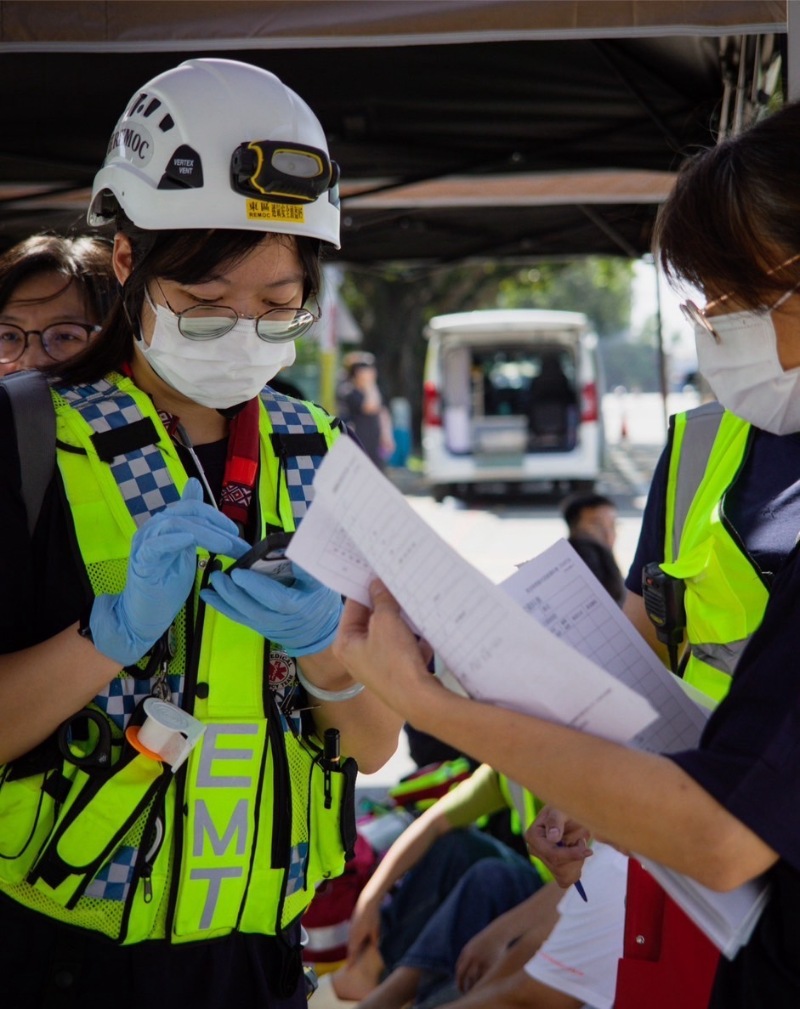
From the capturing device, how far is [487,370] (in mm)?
20203

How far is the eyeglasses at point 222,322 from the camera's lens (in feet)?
5.66

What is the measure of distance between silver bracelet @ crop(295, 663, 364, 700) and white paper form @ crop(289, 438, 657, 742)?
57 cm

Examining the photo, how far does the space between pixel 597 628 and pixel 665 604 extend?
0.36 m

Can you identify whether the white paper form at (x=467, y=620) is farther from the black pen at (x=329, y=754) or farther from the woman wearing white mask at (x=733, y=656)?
the black pen at (x=329, y=754)

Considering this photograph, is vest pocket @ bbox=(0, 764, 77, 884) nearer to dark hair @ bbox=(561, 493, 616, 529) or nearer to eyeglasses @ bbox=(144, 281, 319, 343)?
eyeglasses @ bbox=(144, 281, 319, 343)

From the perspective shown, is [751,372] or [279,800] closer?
[751,372]

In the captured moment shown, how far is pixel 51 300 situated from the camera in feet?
7.91

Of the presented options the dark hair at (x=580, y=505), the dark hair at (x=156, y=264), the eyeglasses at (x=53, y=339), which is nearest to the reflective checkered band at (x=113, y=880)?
the dark hair at (x=156, y=264)

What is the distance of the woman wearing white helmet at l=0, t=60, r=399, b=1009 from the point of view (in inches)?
60.8

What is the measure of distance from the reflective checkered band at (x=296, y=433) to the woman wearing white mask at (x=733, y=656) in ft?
1.67

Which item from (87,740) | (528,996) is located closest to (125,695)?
(87,740)

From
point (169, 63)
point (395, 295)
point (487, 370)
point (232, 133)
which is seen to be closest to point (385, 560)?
point (232, 133)

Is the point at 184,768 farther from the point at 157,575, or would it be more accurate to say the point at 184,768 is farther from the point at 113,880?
the point at 157,575

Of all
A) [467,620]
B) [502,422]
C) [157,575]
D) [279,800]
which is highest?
[467,620]
